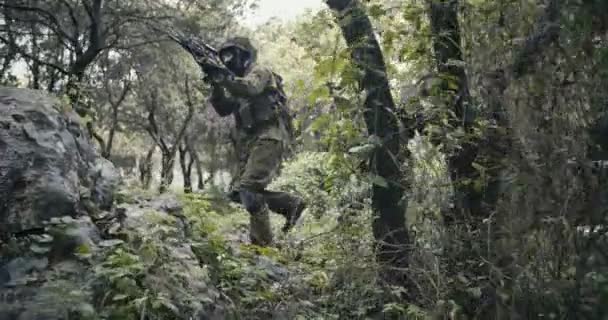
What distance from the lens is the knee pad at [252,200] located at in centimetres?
738

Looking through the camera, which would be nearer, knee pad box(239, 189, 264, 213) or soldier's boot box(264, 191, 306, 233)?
knee pad box(239, 189, 264, 213)

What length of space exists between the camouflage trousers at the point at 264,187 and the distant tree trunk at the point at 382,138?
293 centimetres

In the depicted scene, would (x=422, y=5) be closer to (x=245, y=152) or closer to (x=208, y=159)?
(x=245, y=152)

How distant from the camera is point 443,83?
405 centimetres

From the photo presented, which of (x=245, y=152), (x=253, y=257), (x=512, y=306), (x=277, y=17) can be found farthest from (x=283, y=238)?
(x=277, y=17)

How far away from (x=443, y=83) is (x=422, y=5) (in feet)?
1.73

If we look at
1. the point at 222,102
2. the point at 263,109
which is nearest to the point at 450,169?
the point at 263,109

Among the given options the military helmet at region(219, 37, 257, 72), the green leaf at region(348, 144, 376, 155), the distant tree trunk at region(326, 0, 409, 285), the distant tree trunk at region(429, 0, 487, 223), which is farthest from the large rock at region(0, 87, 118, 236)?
the military helmet at region(219, 37, 257, 72)

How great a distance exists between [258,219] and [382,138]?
333cm

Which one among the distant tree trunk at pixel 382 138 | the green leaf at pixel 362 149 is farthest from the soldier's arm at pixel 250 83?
the green leaf at pixel 362 149

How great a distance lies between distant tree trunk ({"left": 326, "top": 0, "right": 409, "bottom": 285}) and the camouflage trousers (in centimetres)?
293

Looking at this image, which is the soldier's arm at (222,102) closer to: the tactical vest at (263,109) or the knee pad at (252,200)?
the tactical vest at (263,109)

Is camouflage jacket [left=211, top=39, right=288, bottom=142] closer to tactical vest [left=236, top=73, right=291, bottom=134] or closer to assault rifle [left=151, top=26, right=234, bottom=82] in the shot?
tactical vest [left=236, top=73, right=291, bottom=134]

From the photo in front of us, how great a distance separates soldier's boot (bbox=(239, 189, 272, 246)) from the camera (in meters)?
7.17
